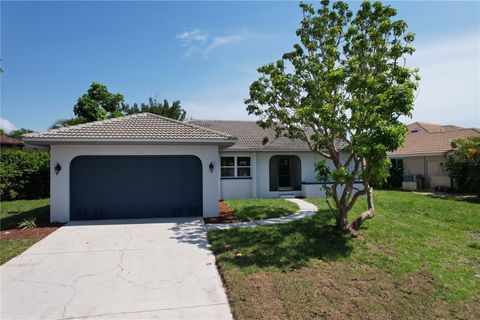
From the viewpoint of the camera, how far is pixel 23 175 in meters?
17.2

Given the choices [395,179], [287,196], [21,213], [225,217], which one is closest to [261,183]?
[287,196]

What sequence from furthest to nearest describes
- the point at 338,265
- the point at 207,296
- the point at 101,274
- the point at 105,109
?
the point at 105,109 < the point at 338,265 < the point at 101,274 < the point at 207,296

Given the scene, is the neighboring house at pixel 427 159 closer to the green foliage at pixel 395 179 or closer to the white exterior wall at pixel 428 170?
the white exterior wall at pixel 428 170

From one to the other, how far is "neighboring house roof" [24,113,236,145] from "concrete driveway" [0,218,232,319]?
11.0ft

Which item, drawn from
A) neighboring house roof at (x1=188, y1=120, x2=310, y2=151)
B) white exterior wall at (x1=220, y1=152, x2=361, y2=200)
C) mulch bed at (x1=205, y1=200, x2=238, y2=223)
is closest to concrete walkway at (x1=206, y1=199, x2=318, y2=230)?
mulch bed at (x1=205, y1=200, x2=238, y2=223)

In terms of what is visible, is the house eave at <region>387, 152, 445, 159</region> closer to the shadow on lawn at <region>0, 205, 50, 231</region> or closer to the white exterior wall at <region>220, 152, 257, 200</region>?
the white exterior wall at <region>220, 152, 257, 200</region>

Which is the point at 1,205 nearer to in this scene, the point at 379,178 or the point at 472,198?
the point at 379,178

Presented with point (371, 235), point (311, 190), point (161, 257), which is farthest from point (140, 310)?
point (311, 190)

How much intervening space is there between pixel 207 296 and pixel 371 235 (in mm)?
Result: 5288

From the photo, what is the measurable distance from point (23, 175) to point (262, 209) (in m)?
13.9

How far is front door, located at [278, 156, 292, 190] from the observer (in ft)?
65.4

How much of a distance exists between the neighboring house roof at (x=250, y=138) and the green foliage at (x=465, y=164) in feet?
28.3

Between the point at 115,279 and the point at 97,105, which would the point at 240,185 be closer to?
the point at 115,279

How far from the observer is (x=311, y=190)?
56.0ft
